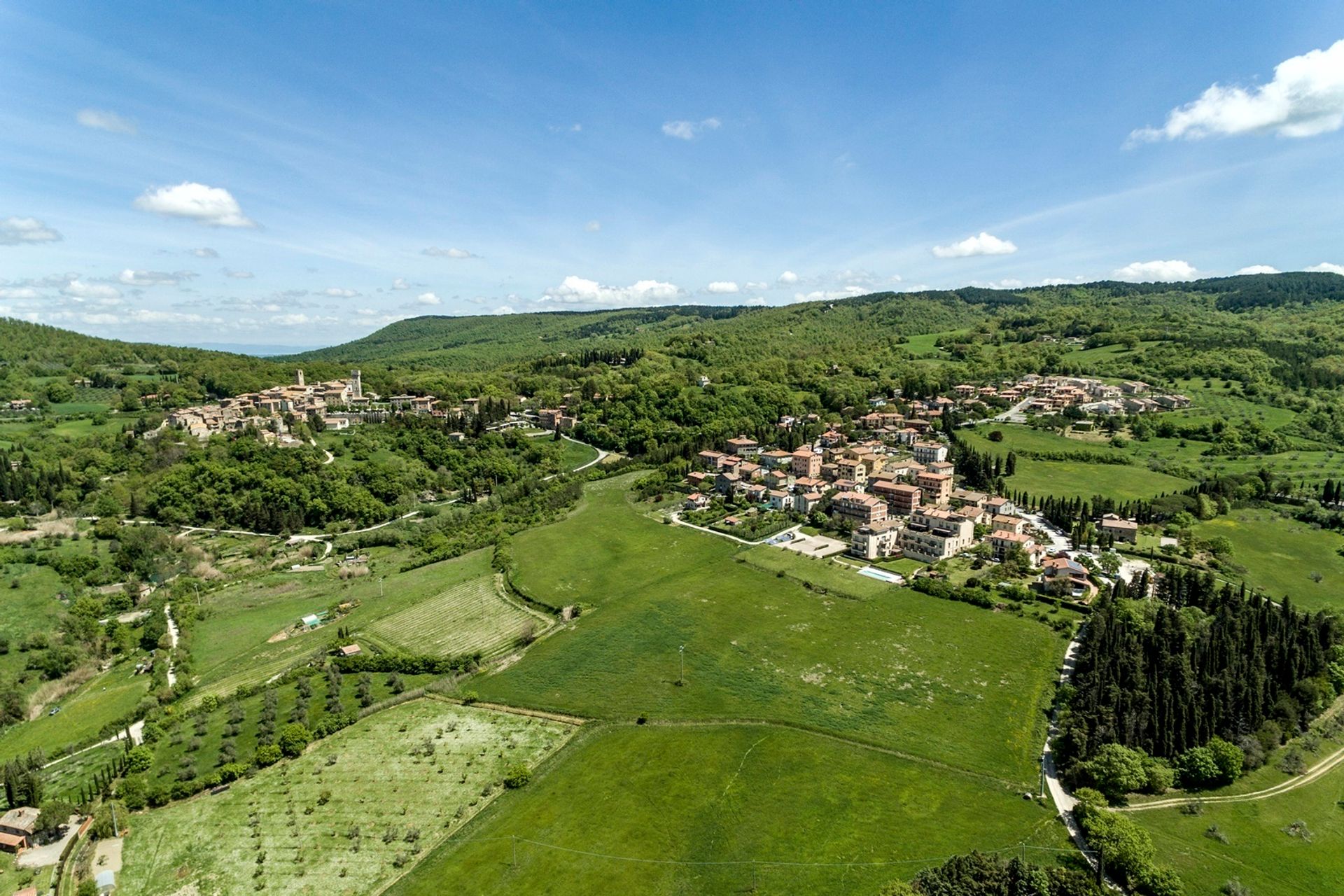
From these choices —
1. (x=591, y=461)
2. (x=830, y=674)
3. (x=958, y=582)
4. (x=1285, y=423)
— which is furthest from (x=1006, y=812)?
(x=1285, y=423)

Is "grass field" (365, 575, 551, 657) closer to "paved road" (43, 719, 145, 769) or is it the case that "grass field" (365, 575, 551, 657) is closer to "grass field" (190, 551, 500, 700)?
"grass field" (190, 551, 500, 700)

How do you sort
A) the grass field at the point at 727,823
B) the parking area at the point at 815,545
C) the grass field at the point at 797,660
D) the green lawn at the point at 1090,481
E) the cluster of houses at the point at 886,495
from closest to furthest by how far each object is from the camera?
the grass field at the point at 727,823
the grass field at the point at 797,660
the cluster of houses at the point at 886,495
the parking area at the point at 815,545
the green lawn at the point at 1090,481

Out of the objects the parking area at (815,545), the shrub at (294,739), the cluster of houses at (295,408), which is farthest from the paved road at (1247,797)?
the cluster of houses at (295,408)

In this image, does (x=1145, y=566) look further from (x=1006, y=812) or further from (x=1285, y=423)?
(x=1285, y=423)

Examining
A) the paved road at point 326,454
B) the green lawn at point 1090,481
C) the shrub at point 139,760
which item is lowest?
the shrub at point 139,760

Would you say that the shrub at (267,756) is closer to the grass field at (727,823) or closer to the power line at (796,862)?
the grass field at (727,823)
